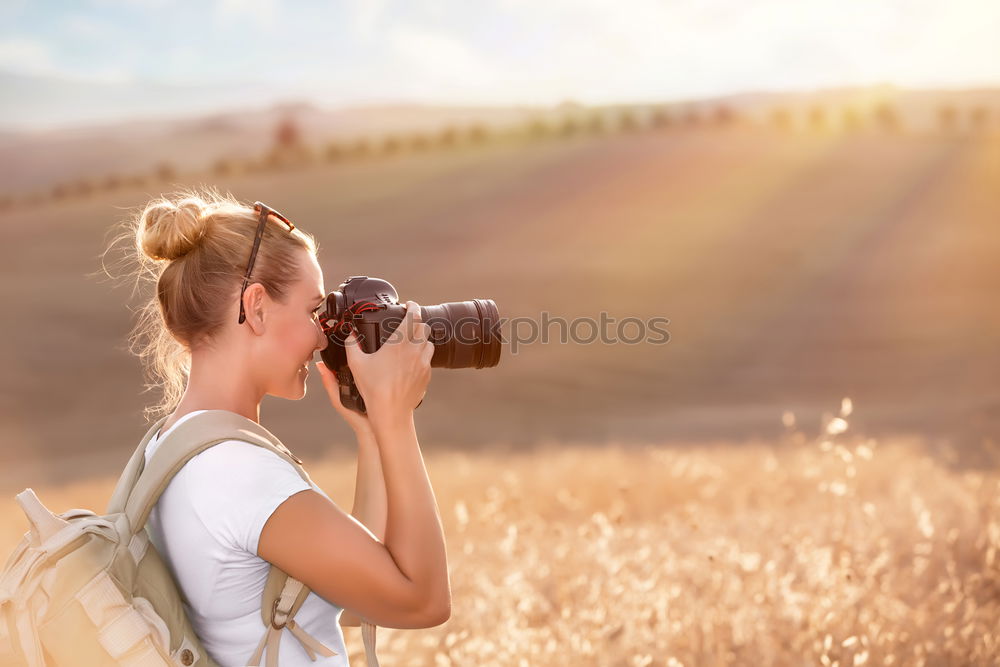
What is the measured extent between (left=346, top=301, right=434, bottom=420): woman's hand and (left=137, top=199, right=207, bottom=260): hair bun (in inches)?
15.1

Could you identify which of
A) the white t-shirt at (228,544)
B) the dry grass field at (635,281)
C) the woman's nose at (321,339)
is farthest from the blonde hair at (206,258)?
the dry grass field at (635,281)

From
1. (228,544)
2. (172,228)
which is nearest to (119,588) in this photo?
(228,544)

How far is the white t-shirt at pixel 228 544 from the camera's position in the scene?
65.2 inches

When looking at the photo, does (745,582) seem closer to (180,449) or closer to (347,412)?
(347,412)

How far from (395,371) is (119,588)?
2.03 feet

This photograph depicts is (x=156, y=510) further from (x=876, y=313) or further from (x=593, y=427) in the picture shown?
(x=876, y=313)

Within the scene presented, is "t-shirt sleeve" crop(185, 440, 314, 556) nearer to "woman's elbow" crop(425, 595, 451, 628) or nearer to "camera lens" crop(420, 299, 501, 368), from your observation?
"woman's elbow" crop(425, 595, 451, 628)

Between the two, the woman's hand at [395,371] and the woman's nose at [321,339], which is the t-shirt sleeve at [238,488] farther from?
the woman's nose at [321,339]

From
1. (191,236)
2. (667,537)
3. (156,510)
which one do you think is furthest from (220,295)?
(667,537)

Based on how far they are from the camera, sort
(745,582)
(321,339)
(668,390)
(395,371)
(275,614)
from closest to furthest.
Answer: (275,614) < (395,371) < (321,339) < (745,582) < (668,390)

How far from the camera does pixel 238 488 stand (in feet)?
5.44

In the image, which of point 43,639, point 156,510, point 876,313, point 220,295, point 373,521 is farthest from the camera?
point 876,313

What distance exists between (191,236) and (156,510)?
550 millimetres

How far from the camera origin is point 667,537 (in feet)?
15.5
